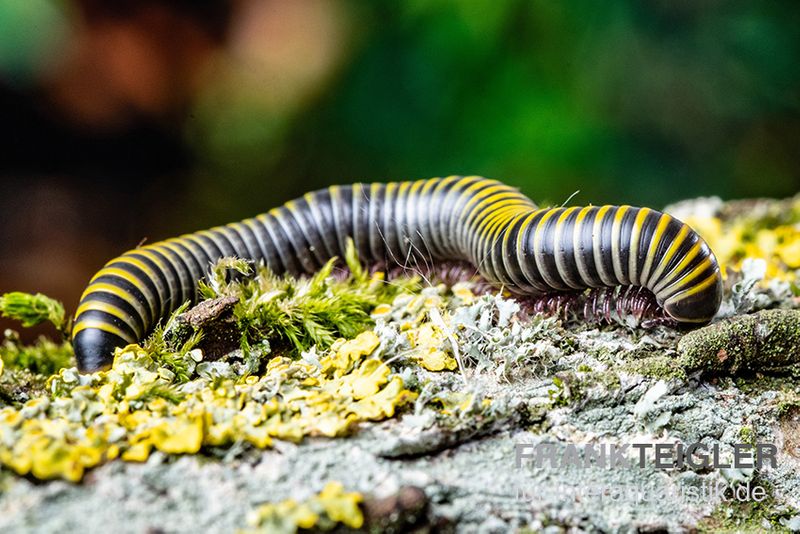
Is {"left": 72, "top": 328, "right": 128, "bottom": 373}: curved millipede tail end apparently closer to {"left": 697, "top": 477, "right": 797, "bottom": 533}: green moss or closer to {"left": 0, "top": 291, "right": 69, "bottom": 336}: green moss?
{"left": 0, "top": 291, "right": 69, "bottom": 336}: green moss

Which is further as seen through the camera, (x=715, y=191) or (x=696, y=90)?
(x=715, y=191)

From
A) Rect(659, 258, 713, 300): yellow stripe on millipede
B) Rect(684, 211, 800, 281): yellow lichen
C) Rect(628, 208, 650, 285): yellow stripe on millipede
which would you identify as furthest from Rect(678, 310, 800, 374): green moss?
Rect(684, 211, 800, 281): yellow lichen

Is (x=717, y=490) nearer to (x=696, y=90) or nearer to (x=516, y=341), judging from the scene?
(x=516, y=341)

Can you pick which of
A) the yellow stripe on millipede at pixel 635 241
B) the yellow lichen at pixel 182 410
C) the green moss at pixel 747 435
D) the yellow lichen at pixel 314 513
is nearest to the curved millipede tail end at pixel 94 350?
the yellow lichen at pixel 182 410

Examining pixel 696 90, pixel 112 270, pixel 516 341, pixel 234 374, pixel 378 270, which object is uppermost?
pixel 696 90

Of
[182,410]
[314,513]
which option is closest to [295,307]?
[182,410]

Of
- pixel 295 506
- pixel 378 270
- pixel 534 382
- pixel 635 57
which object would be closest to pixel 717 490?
pixel 534 382

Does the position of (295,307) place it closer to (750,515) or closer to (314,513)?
(314,513)
